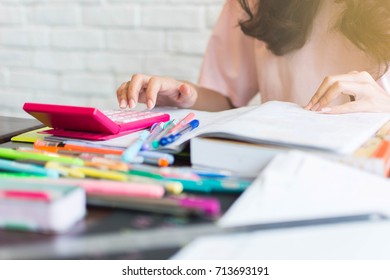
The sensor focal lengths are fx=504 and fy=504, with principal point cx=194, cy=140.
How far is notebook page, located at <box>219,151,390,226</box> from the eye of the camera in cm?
32

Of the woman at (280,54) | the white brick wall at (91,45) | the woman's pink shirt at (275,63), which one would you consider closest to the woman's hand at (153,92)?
the woman at (280,54)

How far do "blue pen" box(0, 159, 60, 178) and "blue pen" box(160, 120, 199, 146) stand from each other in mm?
117

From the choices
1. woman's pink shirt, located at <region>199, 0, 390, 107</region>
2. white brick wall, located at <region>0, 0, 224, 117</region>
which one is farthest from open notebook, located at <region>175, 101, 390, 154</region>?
→ white brick wall, located at <region>0, 0, 224, 117</region>

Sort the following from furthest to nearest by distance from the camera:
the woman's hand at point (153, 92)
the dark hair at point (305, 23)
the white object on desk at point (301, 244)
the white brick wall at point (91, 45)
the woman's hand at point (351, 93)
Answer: the white brick wall at point (91, 45), the dark hair at point (305, 23), the woman's hand at point (153, 92), the woman's hand at point (351, 93), the white object on desk at point (301, 244)

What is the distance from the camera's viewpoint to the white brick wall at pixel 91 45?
120cm

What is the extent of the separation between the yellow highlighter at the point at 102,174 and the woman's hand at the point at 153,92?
0.25m

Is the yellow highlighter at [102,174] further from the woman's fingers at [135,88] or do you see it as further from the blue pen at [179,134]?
the woman's fingers at [135,88]

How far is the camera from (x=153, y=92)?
0.66 m

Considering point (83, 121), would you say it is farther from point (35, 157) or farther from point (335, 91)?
point (335, 91)

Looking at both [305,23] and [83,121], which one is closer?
[83,121]

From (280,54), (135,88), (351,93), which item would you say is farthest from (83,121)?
(280,54)

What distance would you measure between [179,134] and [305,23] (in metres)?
0.45

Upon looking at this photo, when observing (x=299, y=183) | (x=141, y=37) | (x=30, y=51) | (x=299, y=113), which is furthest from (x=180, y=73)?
(x=299, y=183)

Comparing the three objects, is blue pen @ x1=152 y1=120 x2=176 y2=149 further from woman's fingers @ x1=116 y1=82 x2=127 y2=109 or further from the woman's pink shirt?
the woman's pink shirt
